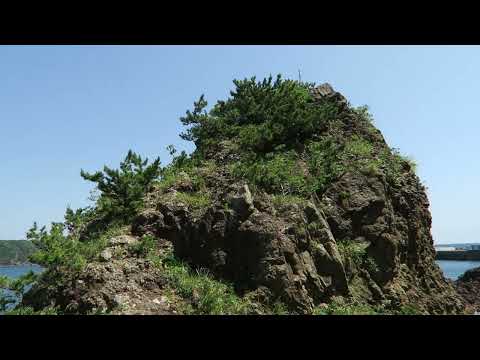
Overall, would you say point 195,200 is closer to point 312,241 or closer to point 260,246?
point 260,246

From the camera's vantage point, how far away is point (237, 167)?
1366 centimetres

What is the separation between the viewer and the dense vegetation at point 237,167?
10453 mm

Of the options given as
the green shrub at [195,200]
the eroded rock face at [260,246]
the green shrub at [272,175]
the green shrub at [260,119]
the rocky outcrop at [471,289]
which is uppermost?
the green shrub at [260,119]

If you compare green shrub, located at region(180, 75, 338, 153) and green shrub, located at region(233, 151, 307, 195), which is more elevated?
green shrub, located at region(180, 75, 338, 153)

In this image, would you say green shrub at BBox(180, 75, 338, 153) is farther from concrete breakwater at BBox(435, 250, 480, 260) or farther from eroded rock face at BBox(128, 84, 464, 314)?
concrete breakwater at BBox(435, 250, 480, 260)

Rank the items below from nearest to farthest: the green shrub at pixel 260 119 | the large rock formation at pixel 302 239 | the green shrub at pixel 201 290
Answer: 1. the green shrub at pixel 201 290
2. the large rock formation at pixel 302 239
3. the green shrub at pixel 260 119

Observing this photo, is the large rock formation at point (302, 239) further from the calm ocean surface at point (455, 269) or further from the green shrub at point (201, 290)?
the calm ocean surface at point (455, 269)

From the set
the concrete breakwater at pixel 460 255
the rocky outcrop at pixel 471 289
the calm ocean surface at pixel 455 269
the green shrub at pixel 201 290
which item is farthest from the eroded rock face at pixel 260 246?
the concrete breakwater at pixel 460 255

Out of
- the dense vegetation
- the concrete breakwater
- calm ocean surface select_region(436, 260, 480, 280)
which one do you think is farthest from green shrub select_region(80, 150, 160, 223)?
the concrete breakwater

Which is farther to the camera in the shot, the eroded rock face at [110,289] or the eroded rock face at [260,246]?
the eroded rock face at [260,246]

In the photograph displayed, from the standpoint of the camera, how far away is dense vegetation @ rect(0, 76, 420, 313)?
34.3 feet

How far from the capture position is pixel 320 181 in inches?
584
